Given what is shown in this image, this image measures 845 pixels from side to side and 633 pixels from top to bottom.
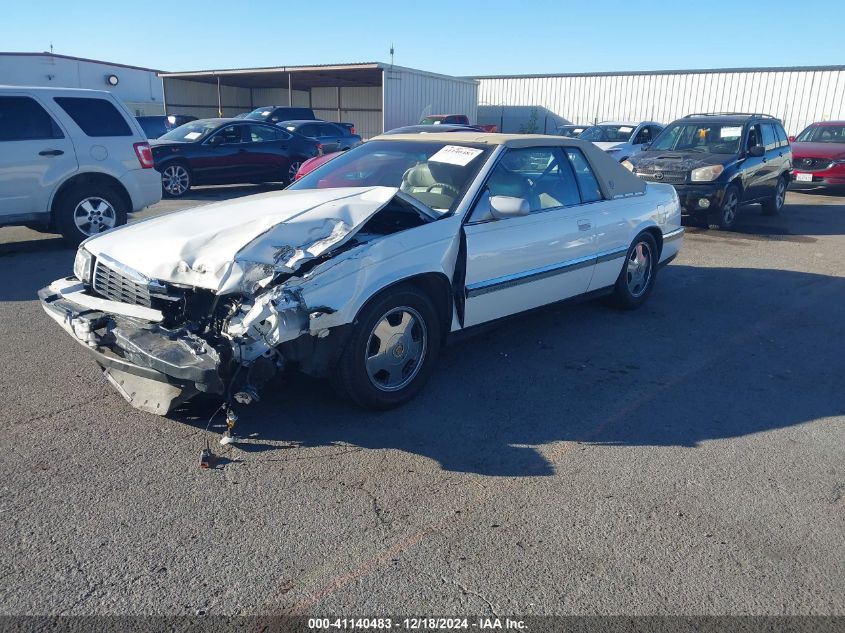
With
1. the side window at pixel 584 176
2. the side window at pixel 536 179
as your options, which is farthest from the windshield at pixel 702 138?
the side window at pixel 536 179

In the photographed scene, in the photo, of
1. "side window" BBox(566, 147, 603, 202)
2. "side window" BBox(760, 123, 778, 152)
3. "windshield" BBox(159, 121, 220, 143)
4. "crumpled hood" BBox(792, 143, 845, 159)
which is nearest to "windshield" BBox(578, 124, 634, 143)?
"crumpled hood" BBox(792, 143, 845, 159)

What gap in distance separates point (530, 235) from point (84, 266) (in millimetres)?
2924

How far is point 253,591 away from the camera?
8.80ft

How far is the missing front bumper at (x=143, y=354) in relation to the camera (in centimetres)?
340

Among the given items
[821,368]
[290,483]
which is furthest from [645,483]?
[821,368]

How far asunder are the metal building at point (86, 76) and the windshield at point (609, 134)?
72.9 feet

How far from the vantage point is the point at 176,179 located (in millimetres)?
14227

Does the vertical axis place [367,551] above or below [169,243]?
below

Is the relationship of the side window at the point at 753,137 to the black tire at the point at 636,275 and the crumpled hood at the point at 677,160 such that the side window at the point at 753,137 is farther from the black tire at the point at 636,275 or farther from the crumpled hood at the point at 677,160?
the black tire at the point at 636,275

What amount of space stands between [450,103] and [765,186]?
20.9 meters

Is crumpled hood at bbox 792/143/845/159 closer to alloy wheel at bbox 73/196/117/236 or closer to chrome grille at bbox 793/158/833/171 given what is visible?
chrome grille at bbox 793/158/833/171

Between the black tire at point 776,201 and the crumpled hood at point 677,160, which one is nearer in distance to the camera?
the crumpled hood at point 677,160

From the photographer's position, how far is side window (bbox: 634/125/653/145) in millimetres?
17953

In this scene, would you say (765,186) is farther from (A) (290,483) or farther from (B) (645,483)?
(A) (290,483)
